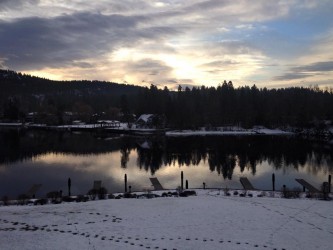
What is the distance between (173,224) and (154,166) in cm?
3054

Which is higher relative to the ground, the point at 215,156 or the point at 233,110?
the point at 233,110

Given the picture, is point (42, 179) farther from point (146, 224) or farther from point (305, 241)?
point (305, 241)

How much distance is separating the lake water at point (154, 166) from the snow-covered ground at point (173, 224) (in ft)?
37.2

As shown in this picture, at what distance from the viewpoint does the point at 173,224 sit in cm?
1912

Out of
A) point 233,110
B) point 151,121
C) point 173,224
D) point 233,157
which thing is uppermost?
point 233,110

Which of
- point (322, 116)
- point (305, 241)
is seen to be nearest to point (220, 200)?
point (305, 241)

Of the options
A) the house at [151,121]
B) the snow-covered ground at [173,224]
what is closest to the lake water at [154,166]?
the snow-covered ground at [173,224]

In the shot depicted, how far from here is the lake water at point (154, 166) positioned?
37753mm

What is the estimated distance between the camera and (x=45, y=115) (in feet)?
537

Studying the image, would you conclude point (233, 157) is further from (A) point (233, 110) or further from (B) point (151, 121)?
(A) point (233, 110)

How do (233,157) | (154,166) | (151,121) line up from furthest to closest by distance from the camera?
1. (151,121)
2. (233,157)
3. (154,166)

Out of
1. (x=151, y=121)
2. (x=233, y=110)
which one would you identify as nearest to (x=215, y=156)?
(x=151, y=121)

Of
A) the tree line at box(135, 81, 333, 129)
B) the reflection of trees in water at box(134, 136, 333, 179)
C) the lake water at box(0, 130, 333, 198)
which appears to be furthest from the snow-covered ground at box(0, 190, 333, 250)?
the tree line at box(135, 81, 333, 129)

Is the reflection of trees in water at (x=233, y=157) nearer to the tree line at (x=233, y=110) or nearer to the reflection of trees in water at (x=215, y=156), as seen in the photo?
the reflection of trees in water at (x=215, y=156)
